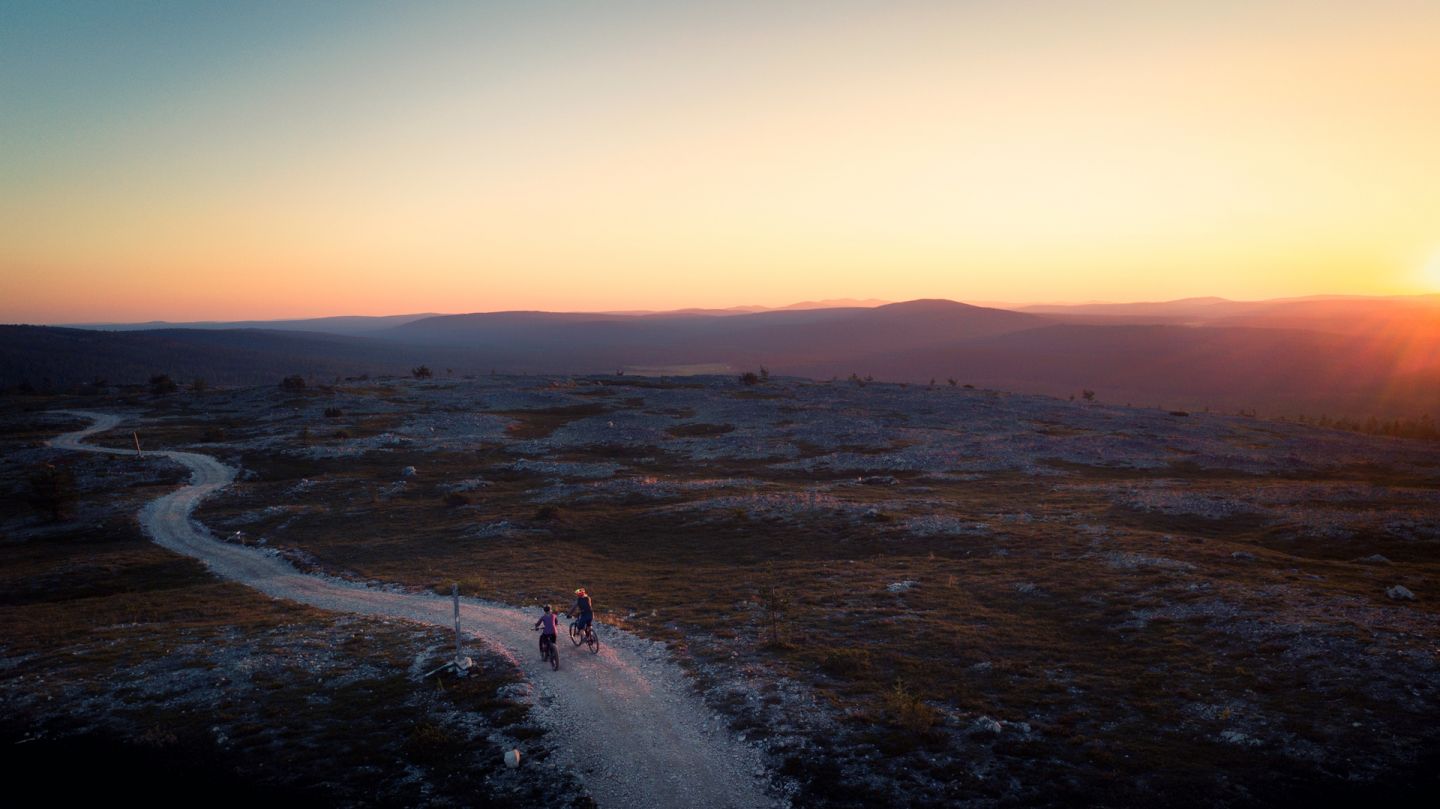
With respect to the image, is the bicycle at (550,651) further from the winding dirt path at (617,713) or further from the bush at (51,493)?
the bush at (51,493)

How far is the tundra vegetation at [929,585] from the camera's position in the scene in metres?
16.5

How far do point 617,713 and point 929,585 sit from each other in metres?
15.8

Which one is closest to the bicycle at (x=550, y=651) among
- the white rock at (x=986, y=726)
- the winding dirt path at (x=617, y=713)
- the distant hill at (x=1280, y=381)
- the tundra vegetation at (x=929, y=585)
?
the winding dirt path at (x=617, y=713)

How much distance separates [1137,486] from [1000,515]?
47.5ft

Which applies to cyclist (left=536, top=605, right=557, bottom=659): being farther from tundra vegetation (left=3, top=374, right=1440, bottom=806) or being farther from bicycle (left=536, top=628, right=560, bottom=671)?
tundra vegetation (left=3, top=374, right=1440, bottom=806)

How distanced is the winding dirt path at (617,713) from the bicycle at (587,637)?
246 millimetres

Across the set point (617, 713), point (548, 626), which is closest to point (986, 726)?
point (617, 713)

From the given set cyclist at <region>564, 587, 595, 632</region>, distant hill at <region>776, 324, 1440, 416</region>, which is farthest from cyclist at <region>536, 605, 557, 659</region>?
distant hill at <region>776, 324, 1440, 416</region>

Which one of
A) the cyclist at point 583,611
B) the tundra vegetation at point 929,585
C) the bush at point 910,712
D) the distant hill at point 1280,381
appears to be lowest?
the distant hill at point 1280,381

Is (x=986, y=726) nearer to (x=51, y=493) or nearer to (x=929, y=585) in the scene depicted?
(x=929, y=585)

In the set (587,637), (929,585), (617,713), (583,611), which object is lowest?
(929,585)

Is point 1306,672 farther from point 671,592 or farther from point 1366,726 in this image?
point 671,592

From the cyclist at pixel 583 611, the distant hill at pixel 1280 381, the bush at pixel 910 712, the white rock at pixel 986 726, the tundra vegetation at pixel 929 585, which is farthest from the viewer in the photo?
the distant hill at pixel 1280 381

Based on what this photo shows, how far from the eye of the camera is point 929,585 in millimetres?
29859
